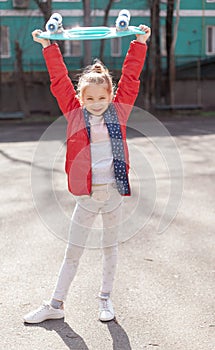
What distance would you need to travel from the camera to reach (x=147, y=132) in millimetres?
11258

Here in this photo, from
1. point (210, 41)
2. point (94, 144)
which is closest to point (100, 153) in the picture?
point (94, 144)

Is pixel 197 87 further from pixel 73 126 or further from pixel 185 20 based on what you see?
pixel 73 126

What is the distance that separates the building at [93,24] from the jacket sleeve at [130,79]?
18889 millimetres

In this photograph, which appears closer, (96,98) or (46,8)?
(96,98)

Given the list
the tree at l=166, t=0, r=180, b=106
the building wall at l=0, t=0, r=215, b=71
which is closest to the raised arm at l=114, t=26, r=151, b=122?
the tree at l=166, t=0, r=180, b=106

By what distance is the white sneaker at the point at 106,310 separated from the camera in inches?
128

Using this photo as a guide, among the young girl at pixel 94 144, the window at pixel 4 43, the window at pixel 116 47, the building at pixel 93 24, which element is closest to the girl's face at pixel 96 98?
the young girl at pixel 94 144

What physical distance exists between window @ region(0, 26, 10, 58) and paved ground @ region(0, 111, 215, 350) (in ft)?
65.6

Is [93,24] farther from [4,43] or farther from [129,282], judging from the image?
[129,282]

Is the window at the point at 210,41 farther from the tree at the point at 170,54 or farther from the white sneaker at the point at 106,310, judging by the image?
the white sneaker at the point at 106,310

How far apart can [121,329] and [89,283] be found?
28.7 inches

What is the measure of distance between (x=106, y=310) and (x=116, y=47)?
24.7m

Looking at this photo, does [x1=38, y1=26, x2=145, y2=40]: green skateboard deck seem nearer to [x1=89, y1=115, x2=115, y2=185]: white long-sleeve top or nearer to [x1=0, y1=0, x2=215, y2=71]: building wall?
[x1=89, y1=115, x2=115, y2=185]: white long-sleeve top

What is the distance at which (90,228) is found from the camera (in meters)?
3.17
